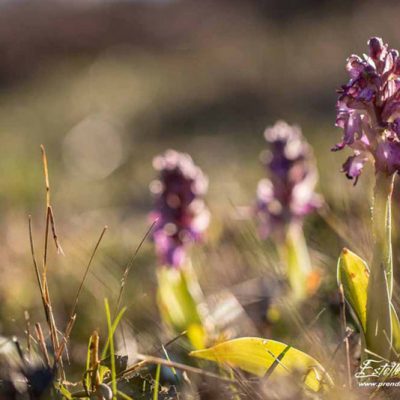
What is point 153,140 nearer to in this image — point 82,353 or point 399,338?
point 82,353

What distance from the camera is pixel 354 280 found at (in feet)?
6.70

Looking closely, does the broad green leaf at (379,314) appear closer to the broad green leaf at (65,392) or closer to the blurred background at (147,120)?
the blurred background at (147,120)

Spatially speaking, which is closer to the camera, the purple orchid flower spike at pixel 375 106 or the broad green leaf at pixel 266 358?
the broad green leaf at pixel 266 358

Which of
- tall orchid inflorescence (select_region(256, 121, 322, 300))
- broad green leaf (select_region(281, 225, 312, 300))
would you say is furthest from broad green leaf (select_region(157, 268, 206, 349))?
tall orchid inflorescence (select_region(256, 121, 322, 300))

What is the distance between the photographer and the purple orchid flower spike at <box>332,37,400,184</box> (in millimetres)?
1971

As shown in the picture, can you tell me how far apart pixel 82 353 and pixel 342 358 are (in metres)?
0.98

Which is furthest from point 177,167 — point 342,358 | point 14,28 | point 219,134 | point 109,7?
point 109,7

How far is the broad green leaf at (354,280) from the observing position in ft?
6.66

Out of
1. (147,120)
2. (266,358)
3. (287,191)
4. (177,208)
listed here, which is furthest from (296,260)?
(147,120)

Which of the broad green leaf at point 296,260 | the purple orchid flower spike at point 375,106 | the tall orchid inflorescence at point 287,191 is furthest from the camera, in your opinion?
the tall orchid inflorescence at point 287,191

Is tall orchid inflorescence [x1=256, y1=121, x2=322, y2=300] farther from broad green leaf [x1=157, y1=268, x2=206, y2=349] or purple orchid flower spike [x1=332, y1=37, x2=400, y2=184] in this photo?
purple orchid flower spike [x1=332, y1=37, x2=400, y2=184]

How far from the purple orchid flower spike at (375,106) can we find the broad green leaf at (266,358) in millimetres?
471

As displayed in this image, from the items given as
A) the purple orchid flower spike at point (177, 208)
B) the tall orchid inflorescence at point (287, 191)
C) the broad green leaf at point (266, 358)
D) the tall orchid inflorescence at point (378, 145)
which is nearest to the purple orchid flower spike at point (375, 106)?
the tall orchid inflorescence at point (378, 145)

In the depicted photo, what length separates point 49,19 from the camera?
106 ft
